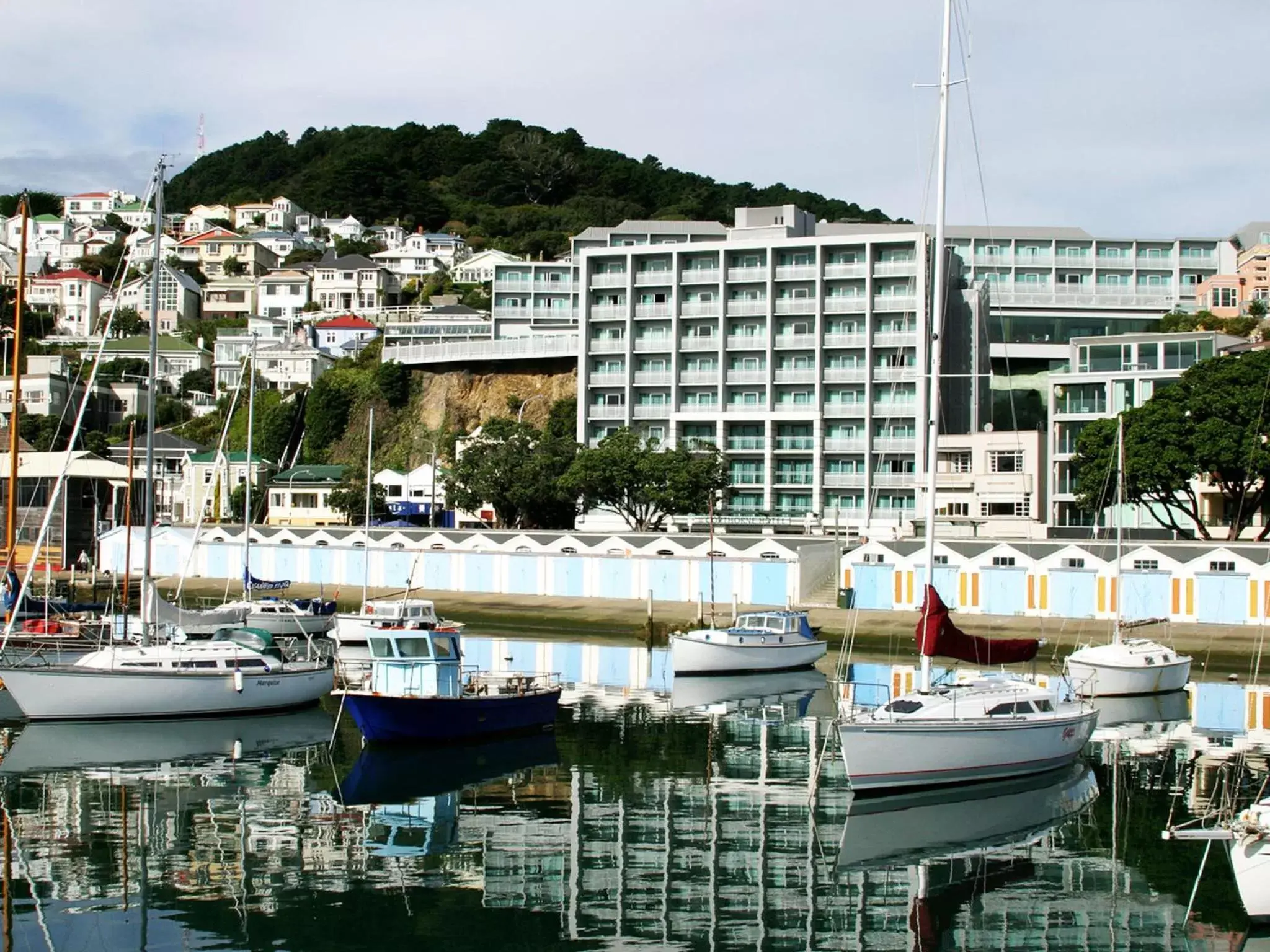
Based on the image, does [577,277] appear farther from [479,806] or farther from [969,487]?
[479,806]

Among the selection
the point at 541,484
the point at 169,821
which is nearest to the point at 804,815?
the point at 169,821

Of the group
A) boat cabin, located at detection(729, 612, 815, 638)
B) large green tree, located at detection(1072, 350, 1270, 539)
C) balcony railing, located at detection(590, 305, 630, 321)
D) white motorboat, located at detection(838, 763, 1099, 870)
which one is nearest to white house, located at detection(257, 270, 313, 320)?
balcony railing, located at detection(590, 305, 630, 321)

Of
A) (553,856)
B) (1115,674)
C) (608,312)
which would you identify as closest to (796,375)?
(608,312)

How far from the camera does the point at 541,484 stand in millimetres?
101625

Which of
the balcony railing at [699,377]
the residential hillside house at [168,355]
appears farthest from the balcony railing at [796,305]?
the residential hillside house at [168,355]

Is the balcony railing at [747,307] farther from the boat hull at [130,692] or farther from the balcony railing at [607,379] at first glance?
the boat hull at [130,692]

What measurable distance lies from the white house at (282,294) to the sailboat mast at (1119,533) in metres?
134

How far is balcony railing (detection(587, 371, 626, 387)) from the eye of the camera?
403 ft

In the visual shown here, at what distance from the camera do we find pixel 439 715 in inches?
1604

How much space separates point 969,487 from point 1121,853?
73.7 metres

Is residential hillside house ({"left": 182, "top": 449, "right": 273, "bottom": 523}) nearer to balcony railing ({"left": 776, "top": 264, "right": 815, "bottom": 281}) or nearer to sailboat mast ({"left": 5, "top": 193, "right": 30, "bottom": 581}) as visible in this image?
balcony railing ({"left": 776, "top": 264, "right": 815, "bottom": 281})

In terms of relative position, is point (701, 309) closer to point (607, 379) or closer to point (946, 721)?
point (607, 379)

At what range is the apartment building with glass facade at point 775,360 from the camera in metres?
113

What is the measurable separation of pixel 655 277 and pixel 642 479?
101 ft
